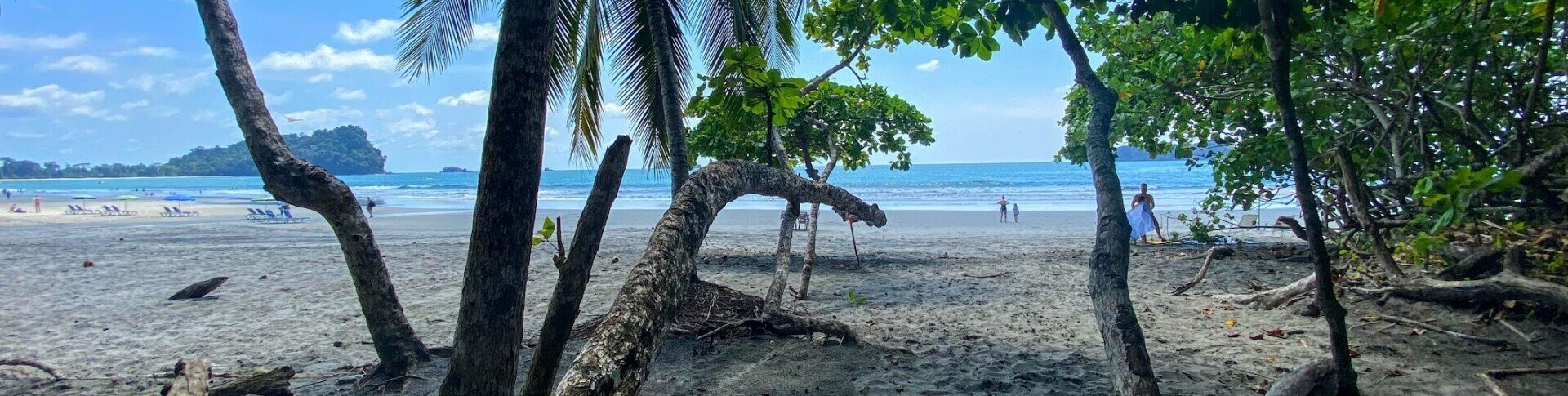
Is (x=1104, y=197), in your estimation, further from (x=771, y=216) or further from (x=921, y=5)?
(x=771, y=216)

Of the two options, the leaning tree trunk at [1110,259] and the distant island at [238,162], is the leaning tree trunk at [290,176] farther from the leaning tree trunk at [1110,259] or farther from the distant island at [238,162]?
the distant island at [238,162]

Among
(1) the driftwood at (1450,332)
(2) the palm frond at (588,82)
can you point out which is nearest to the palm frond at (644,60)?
(2) the palm frond at (588,82)

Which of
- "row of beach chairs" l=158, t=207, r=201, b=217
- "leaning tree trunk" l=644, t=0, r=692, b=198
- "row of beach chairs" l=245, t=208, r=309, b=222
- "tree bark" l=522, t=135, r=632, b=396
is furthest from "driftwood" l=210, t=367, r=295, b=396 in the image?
"row of beach chairs" l=158, t=207, r=201, b=217

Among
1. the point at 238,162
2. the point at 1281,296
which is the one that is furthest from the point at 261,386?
the point at 238,162

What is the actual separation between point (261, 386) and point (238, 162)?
310 ft

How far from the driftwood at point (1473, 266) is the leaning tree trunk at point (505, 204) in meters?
5.63

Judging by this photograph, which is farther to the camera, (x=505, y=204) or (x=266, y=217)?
(x=266, y=217)

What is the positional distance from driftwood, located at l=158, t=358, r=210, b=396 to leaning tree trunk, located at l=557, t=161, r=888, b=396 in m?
2.73

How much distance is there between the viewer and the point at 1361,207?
432cm

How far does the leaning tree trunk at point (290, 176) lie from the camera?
12.0ft

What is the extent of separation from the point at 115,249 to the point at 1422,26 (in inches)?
663

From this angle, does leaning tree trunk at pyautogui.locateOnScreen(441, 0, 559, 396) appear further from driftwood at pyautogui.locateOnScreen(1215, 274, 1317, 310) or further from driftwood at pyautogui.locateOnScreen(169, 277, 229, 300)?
driftwood at pyautogui.locateOnScreen(169, 277, 229, 300)

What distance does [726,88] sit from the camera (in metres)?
2.96

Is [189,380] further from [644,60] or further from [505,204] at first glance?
[644,60]
